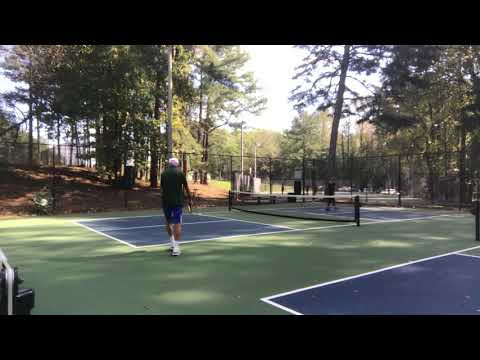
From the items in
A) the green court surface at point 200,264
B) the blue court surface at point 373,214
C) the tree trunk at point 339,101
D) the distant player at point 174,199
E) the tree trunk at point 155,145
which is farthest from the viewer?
the tree trunk at point 339,101

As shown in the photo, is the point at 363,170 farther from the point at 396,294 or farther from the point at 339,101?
the point at 396,294

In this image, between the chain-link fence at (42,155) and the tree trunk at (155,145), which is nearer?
the tree trunk at (155,145)

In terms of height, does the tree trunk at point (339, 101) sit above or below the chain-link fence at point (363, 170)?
above

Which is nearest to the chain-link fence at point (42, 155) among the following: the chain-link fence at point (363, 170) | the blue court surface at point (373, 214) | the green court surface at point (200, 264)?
the chain-link fence at point (363, 170)

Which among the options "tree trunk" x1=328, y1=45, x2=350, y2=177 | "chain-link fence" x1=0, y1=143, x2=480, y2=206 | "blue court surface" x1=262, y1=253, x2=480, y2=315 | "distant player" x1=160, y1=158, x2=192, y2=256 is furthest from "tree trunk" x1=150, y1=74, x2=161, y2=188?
"blue court surface" x1=262, y1=253, x2=480, y2=315

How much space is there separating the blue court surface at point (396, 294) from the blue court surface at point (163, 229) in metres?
4.05

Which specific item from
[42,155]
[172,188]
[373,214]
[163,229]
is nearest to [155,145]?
[163,229]

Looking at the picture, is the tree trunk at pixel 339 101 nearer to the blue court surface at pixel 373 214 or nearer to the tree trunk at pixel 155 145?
the blue court surface at pixel 373 214

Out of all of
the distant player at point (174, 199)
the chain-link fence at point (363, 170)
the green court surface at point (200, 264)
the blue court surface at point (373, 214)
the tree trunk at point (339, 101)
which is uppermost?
the tree trunk at point (339, 101)

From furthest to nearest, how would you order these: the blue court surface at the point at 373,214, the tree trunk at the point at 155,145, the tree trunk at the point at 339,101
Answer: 1. the tree trunk at the point at 339,101
2. the tree trunk at the point at 155,145
3. the blue court surface at the point at 373,214

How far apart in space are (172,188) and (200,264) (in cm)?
156

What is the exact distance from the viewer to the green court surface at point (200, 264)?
4.00m
